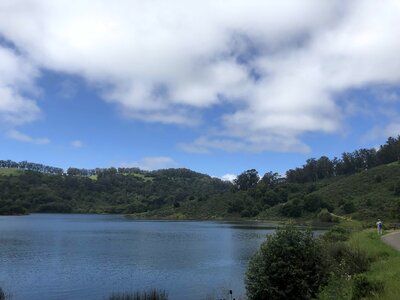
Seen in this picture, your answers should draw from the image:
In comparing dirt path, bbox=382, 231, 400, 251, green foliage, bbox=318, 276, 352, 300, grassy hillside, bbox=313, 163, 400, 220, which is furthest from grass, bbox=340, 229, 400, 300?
grassy hillside, bbox=313, 163, 400, 220

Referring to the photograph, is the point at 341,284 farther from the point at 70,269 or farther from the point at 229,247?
the point at 229,247

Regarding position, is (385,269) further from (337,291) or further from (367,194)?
(367,194)

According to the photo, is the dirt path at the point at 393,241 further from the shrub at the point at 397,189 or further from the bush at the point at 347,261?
the shrub at the point at 397,189

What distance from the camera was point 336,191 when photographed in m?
179

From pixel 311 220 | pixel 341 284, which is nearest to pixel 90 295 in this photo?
pixel 341 284

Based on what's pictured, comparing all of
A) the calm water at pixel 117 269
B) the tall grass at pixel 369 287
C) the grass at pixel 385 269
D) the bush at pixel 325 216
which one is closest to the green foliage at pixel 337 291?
the tall grass at pixel 369 287

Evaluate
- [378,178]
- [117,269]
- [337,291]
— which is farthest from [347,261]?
[378,178]

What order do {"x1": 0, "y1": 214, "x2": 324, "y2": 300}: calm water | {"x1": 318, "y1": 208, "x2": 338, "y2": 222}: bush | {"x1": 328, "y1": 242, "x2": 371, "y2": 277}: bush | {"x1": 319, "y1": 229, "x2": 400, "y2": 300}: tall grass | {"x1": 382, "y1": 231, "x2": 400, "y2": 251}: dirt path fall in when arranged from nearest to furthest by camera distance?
{"x1": 319, "y1": 229, "x2": 400, "y2": 300}: tall grass, {"x1": 328, "y1": 242, "x2": 371, "y2": 277}: bush, {"x1": 0, "y1": 214, "x2": 324, "y2": 300}: calm water, {"x1": 382, "y1": 231, "x2": 400, "y2": 251}: dirt path, {"x1": 318, "y1": 208, "x2": 338, "y2": 222}: bush

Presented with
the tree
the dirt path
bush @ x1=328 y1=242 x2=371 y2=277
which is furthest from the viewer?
the dirt path

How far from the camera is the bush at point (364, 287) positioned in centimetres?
1794

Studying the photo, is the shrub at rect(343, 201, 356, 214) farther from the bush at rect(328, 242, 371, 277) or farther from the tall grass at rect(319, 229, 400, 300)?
the tall grass at rect(319, 229, 400, 300)

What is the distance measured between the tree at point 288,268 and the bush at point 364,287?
7.29 m

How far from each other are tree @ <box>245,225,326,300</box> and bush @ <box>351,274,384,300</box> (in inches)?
287

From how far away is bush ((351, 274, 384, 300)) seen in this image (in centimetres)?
1794
